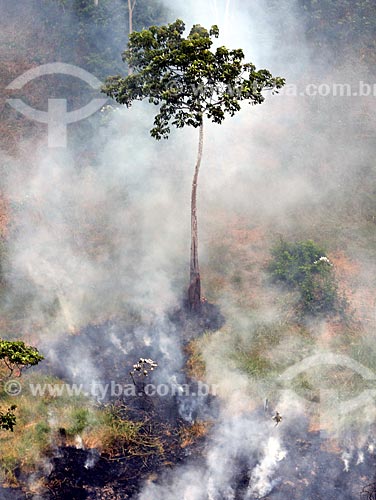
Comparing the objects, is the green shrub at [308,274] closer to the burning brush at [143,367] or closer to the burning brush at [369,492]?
the burning brush at [143,367]

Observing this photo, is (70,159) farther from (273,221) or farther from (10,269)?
(273,221)

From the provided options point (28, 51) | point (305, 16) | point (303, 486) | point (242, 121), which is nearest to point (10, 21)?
point (28, 51)

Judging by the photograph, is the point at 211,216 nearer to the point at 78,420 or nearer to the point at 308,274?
the point at 308,274

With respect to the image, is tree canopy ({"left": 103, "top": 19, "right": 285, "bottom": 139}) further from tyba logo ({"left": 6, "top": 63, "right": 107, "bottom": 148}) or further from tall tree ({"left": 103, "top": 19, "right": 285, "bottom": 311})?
tyba logo ({"left": 6, "top": 63, "right": 107, "bottom": 148})

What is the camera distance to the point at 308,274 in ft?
72.5

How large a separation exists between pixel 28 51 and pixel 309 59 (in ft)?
61.6

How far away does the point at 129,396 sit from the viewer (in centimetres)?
1858

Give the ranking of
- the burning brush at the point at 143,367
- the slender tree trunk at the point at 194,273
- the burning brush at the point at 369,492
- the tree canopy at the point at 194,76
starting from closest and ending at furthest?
the burning brush at the point at 369,492 < the tree canopy at the point at 194,76 < the burning brush at the point at 143,367 < the slender tree trunk at the point at 194,273

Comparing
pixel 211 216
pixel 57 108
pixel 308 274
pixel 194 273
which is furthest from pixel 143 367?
pixel 57 108

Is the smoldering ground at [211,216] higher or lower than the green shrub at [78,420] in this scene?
higher

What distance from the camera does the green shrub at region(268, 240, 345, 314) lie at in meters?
21.5

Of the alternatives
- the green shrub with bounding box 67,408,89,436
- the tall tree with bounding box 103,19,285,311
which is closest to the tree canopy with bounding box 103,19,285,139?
the tall tree with bounding box 103,19,285,311

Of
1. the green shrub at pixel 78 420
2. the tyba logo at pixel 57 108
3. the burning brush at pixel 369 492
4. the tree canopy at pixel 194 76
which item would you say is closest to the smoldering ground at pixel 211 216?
the burning brush at pixel 369 492

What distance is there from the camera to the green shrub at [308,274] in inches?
847
